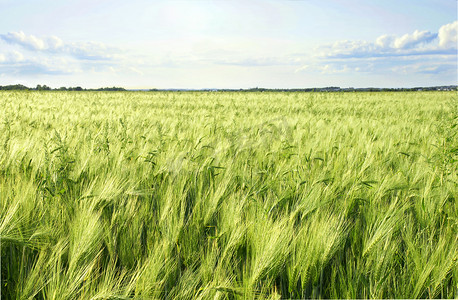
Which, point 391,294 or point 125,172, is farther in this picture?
point 125,172

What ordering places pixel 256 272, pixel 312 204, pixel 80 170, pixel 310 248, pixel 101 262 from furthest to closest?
pixel 80 170 → pixel 312 204 → pixel 101 262 → pixel 310 248 → pixel 256 272

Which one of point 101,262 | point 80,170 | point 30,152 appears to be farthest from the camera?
point 30,152

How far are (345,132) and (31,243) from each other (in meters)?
4.56

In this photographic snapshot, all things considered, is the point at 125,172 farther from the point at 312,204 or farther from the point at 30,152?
the point at 312,204

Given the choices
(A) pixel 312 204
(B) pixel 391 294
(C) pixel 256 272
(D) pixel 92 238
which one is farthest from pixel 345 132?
(D) pixel 92 238

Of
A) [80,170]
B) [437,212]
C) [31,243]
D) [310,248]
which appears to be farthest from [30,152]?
[437,212]

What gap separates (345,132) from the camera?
4621mm

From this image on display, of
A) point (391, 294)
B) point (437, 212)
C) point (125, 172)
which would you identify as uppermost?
point (125, 172)

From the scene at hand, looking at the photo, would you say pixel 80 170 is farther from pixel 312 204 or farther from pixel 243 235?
A: pixel 312 204

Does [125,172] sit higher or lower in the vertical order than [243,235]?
higher

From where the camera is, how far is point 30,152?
8.43 feet

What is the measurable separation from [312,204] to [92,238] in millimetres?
1290

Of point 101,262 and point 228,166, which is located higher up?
point 228,166

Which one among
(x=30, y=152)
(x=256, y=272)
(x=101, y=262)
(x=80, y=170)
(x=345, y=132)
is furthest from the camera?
(x=345, y=132)
